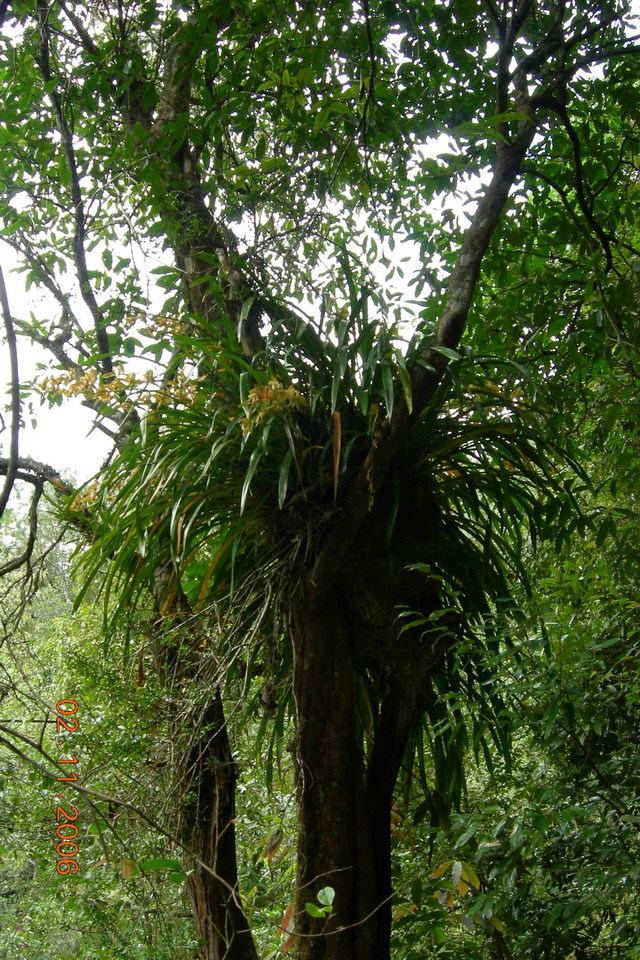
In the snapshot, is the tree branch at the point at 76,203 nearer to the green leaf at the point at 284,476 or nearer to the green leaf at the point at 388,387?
the green leaf at the point at 284,476

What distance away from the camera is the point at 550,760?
2.17 meters

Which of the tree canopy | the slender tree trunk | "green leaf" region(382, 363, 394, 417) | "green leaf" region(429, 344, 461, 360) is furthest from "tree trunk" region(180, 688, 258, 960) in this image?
"green leaf" region(429, 344, 461, 360)

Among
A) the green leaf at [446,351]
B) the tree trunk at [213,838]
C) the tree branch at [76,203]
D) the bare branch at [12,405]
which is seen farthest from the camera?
the tree branch at [76,203]

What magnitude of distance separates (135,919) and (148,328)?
1552 millimetres

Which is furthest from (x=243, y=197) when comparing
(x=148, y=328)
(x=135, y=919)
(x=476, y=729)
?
(x=135, y=919)

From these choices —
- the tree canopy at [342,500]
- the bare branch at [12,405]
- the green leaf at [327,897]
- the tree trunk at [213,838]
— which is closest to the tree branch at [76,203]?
the tree canopy at [342,500]

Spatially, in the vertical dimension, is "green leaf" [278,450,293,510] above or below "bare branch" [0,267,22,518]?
above

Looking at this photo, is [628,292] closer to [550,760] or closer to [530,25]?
[530,25]

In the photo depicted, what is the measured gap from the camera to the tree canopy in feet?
5.75

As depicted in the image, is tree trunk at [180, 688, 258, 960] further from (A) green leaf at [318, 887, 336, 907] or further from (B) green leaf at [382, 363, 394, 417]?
(B) green leaf at [382, 363, 394, 417]

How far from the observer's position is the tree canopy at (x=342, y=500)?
1.75m

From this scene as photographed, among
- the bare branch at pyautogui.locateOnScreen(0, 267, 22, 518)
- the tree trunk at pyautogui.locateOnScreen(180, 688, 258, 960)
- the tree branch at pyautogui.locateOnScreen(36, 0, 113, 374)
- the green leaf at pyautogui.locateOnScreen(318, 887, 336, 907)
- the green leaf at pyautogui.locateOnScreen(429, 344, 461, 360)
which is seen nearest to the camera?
the bare branch at pyautogui.locateOnScreen(0, 267, 22, 518)

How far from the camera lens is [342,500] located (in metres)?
1.82
